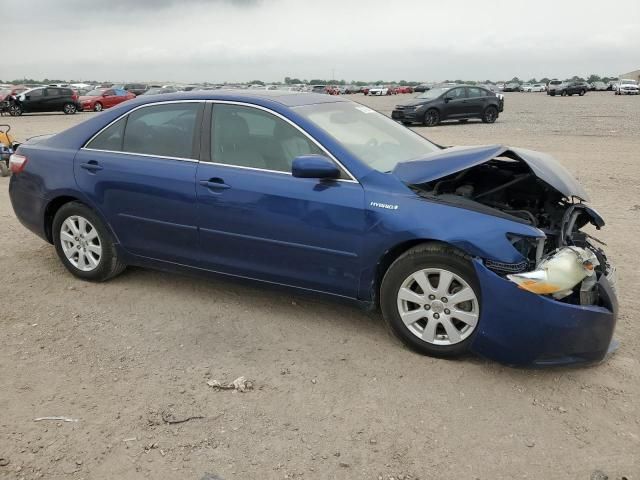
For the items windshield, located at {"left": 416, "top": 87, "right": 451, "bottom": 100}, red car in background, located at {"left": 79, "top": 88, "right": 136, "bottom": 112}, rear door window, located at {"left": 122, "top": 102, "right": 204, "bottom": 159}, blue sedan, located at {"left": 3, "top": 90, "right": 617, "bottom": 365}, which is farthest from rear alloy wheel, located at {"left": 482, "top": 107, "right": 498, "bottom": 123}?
red car in background, located at {"left": 79, "top": 88, "right": 136, "bottom": 112}

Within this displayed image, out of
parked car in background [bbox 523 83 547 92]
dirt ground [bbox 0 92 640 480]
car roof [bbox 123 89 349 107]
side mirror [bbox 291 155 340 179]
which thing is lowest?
dirt ground [bbox 0 92 640 480]

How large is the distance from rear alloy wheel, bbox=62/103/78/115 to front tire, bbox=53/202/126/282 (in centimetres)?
2789

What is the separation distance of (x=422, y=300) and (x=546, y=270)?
75 centimetres

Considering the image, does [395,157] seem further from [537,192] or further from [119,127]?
[119,127]

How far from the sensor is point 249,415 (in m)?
3.11

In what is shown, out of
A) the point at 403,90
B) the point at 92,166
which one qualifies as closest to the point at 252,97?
the point at 92,166

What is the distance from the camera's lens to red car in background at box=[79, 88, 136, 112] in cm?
3192

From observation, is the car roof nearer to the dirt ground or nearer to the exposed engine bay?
the exposed engine bay

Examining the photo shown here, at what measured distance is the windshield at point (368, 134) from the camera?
13.3ft

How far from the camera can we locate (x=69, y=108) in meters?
30.0

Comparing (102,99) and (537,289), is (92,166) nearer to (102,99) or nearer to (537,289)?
(537,289)

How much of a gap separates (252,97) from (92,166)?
1.46m

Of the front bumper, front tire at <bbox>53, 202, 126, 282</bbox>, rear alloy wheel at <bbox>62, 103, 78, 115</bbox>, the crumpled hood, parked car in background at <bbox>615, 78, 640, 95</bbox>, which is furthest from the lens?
parked car in background at <bbox>615, 78, 640, 95</bbox>

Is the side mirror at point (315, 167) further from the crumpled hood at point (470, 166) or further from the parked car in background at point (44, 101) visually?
the parked car in background at point (44, 101)
